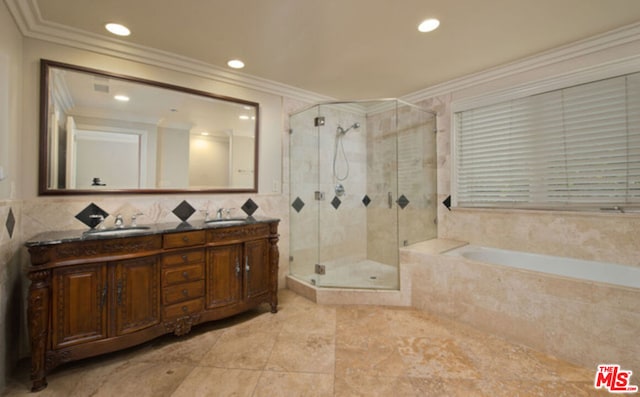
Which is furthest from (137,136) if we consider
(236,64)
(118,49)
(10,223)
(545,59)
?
(545,59)

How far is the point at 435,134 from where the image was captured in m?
3.19

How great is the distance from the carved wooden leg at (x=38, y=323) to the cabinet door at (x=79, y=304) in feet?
0.14

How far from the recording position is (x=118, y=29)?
6.47 ft

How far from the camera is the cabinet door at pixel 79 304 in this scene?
1.59 metres

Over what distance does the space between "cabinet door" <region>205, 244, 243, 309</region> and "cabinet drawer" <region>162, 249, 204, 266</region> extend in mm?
66

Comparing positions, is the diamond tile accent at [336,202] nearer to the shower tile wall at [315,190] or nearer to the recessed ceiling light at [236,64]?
the shower tile wall at [315,190]

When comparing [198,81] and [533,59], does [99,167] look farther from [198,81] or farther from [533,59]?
[533,59]

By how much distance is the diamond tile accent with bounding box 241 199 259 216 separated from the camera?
2830mm

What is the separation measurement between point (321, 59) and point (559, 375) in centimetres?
284

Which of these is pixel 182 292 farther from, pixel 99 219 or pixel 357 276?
pixel 357 276

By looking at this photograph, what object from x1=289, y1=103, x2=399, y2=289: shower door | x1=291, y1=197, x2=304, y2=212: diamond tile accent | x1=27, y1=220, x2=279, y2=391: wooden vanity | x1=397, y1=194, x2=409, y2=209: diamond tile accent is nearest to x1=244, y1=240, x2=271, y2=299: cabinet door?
x1=27, y1=220, x2=279, y2=391: wooden vanity

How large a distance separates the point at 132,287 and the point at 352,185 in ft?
7.86

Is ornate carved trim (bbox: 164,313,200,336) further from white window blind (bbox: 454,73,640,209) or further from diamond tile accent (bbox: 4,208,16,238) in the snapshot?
white window blind (bbox: 454,73,640,209)

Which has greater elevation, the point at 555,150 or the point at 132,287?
the point at 555,150
